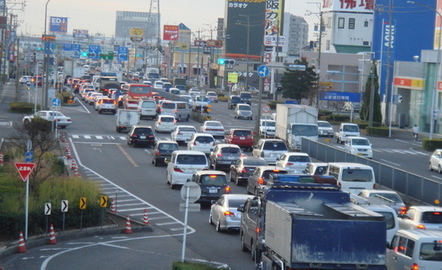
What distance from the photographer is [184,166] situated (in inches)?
1348

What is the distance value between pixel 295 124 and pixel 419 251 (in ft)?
114

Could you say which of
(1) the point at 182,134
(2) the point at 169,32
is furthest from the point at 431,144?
(2) the point at 169,32

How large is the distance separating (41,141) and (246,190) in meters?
9.23

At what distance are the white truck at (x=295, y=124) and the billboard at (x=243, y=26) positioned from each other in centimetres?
10825

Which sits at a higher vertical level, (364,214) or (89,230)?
(364,214)

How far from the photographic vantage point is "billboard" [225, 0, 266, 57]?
541 ft

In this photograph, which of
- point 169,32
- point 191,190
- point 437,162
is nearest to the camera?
point 191,190

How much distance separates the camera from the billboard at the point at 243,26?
6496 inches

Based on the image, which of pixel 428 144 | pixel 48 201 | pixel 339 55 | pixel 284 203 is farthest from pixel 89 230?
pixel 339 55

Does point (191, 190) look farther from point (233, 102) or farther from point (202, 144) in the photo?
point (233, 102)

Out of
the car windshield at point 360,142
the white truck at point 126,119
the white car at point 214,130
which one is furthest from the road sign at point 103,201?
the white truck at point 126,119

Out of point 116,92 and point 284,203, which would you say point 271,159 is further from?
point 116,92

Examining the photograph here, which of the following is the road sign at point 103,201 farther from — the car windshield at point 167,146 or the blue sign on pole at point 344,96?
the blue sign on pole at point 344,96

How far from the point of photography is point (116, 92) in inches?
3442
